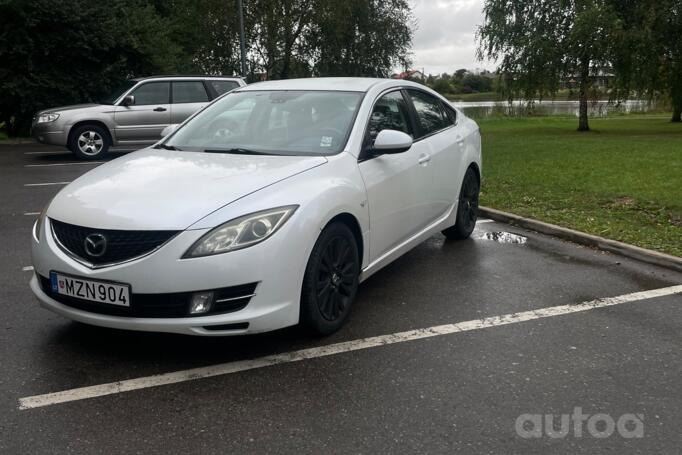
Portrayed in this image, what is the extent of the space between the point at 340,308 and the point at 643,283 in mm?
2750

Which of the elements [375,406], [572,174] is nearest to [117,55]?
[572,174]

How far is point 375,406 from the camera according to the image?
3.26 metres

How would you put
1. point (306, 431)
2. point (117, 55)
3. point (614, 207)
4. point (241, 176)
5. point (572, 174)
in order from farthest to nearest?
point (117, 55)
point (572, 174)
point (614, 207)
point (241, 176)
point (306, 431)

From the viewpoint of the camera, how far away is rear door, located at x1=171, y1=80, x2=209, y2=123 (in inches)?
574

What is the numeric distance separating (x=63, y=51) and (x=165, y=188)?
16858mm

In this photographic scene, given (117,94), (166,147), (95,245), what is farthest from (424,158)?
(117,94)

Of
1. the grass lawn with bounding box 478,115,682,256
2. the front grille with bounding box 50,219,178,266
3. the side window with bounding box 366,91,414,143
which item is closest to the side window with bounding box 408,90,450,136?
the side window with bounding box 366,91,414,143

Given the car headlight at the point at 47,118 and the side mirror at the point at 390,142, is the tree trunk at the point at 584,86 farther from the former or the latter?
the side mirror at the point at 390,142

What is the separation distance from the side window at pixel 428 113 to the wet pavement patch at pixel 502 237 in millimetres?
1447

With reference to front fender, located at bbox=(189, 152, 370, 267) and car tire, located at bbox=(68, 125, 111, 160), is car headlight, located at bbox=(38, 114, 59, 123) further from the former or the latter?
front fender, located at bbox=(189, 152, 370, 267)

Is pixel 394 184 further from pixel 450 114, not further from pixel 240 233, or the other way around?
pixel 450 114

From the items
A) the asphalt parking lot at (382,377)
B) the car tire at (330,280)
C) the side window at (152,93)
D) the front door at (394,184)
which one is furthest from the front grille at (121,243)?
the side window at (152,93)

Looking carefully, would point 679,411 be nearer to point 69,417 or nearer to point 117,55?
point 69,417

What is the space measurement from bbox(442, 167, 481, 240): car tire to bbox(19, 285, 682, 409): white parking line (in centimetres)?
190
